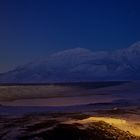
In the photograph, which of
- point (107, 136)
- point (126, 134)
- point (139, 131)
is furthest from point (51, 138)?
point (139, 131)

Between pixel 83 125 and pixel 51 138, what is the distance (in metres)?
2.42

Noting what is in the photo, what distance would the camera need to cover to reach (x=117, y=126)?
18797 millimetres

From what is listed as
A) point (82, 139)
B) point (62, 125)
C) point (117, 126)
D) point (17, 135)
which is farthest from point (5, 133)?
point (117, 126)

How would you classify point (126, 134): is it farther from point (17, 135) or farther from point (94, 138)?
point (17, 135)

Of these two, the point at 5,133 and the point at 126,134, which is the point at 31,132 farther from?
the point at 126,134

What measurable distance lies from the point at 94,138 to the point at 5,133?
4.40 metres

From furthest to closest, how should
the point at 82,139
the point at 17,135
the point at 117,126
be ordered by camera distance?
the point at 117,126
the point at 17,135
the point at 82,139

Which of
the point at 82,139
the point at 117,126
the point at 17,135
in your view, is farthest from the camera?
the point at 117,126

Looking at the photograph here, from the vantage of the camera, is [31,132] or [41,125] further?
[41,125]

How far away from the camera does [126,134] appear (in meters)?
17.1

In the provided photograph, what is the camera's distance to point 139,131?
19.0 meters

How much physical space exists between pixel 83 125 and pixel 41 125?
2.31m

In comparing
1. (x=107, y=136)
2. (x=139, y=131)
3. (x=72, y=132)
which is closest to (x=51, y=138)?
(x=72, y=132)

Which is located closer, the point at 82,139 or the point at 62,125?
the point at 82,139
